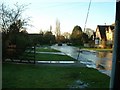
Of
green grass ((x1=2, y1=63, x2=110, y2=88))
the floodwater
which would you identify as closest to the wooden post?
green grass ((x1=2, y1=63, x2=110, y2=88))

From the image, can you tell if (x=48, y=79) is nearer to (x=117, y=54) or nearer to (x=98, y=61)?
(x=117, y=54)

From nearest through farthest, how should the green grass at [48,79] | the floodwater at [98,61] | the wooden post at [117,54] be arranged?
1. the wooden post at [117,54]
2. the green grass at [48,79]
3. the floodwater at [98,61]

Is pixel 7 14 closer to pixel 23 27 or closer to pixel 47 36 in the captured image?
pixel 23 27

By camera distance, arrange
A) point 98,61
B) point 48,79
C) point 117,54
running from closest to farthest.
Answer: point 117,54
point 48,79
point 98,61

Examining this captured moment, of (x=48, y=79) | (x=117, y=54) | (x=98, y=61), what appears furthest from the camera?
(x=98, y=61)

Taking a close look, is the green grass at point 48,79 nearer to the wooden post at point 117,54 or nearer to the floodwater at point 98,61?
the floodwater at point 98,61

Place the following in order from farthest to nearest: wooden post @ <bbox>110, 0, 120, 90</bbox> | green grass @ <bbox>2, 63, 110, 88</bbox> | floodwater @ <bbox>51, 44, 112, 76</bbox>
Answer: floodwater @ <bbox>51, 44, 112, 76</bbox>
green grass @ <bbox>2, 63, 110, 88</bbox>
wooden post @ <bbox>110, 0, 120, 90</bbox>

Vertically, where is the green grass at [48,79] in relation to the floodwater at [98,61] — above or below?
above

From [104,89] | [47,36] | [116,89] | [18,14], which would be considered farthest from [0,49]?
[47,36]

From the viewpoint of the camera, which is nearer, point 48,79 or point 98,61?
point 48,79

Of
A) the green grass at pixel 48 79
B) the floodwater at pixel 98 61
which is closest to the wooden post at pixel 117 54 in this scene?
the green grass at pixel 48 79

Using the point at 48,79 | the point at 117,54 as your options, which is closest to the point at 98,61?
the point at 48,79

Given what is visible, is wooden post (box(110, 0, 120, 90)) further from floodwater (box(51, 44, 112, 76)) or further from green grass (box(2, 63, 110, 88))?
floodwater (box(51, 44, 112, 76))

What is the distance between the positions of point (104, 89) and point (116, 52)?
4.57 meters
